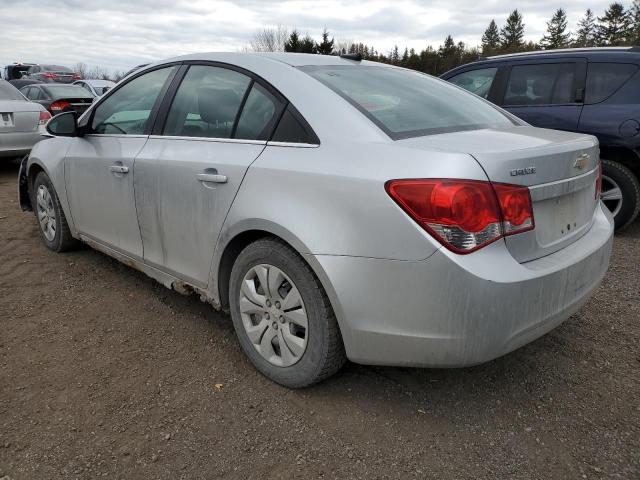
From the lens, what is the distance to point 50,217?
4289 millimetres

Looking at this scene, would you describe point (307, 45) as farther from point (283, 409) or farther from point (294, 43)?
point (283, 409)

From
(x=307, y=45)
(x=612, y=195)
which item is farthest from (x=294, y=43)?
(x=612, y=195)

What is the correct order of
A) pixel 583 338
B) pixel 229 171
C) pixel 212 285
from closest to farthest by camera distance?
pixel 229 171 < pixel 212 285 < pixel 583 338

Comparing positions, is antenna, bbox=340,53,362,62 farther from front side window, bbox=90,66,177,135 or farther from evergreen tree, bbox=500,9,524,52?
evergreen tree, bbox=500,9,524,52

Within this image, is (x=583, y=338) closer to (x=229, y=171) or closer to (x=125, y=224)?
(x=229, y=171)

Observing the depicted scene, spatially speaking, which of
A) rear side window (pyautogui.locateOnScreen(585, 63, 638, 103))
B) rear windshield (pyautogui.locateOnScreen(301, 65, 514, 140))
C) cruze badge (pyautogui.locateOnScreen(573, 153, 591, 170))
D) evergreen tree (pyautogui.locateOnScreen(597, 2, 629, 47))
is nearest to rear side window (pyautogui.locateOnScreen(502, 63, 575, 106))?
rear side window (pyautogui.locateOnScreen(585, 63, 638, 103))

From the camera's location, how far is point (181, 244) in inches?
111

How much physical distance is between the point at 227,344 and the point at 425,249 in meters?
1.49

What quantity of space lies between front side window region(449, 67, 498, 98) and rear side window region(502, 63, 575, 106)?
23cm

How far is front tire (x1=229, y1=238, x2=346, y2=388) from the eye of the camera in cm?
220

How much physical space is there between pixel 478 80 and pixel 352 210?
4.53 m

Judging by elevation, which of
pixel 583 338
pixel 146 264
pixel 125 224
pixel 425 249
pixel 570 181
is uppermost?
pixel 570 181

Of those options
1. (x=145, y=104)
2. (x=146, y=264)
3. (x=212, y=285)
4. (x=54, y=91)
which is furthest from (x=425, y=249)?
(x=54, y=91)

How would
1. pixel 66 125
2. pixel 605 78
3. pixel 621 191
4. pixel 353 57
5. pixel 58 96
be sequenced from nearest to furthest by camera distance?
pixel 353 57
pixel 66 125
pixel 621 191
pixel 605 78
pixel 58 96
